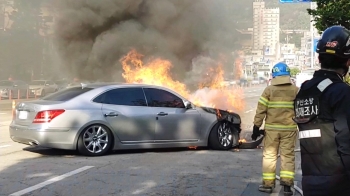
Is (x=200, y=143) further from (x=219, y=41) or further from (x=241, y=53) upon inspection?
(x=241, y=53)

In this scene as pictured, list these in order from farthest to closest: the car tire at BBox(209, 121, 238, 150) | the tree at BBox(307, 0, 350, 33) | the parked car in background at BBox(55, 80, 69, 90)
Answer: the parked car in background at BBox(55, 80, 69, 90) → the tree at BBox(307, 0, 350, 33) → the car tire at BBox(209, 121, 238, 150)

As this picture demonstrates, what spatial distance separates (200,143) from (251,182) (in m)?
2.79

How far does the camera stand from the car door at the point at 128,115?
851cm

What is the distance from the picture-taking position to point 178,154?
8789 mm

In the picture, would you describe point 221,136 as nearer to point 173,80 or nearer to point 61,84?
point 173,80

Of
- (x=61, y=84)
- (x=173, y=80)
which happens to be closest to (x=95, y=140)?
(x=173, y=80)

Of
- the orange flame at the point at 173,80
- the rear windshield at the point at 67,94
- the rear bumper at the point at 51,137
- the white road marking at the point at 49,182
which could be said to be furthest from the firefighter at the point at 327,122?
the orange flame at the point at 173,80

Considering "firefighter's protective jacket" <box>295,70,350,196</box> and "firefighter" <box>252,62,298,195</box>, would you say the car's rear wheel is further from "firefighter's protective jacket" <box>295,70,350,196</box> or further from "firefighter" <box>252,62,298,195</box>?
"firefighter's protective jacket" <box>295,70,350,196</box>

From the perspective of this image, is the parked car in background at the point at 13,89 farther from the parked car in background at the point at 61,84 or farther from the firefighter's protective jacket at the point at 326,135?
the firefighter's protective jacket at the point at 326,135

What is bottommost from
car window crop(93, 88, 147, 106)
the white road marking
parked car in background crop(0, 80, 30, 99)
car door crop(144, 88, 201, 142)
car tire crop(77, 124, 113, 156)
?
the white road marking

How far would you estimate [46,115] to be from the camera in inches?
317

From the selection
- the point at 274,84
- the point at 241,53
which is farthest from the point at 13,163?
the point at 241,53

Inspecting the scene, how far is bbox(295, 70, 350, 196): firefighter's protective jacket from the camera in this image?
255 cm

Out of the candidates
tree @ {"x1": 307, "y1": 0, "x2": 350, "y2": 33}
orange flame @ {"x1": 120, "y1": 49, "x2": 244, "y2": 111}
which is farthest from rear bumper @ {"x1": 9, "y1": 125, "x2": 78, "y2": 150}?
tree @ {"x1": 307, "y1": 0, "x2": 350, "y2": 33}
